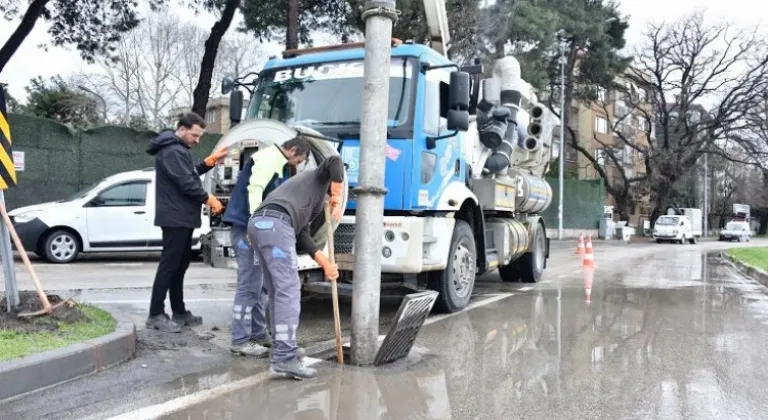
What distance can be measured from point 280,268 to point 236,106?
392 cm

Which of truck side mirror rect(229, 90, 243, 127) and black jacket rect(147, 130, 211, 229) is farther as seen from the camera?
truck side mirror rect(229, 90, 243, 127)

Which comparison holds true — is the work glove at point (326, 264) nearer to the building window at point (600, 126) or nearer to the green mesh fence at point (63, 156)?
the green mesh fence at point (63, 156)

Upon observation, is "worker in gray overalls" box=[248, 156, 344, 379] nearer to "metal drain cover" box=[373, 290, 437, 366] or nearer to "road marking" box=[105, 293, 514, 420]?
"road marking" box=[105, 293, 514, 420]

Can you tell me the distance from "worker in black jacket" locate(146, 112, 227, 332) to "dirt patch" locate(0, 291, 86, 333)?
0.71 m

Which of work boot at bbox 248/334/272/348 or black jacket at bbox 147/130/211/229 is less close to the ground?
black jacket at bbox 147/130/211/229

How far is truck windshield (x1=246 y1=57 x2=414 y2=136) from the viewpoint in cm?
691

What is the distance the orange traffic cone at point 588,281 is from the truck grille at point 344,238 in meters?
4.16

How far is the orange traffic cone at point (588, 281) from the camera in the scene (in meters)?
9.76

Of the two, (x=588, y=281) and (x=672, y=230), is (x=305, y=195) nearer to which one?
(x=588, y=281)

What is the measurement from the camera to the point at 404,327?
199 inches

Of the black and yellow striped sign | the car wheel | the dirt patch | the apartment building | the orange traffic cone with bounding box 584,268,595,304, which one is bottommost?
the orange traffic cone with bounding box 584,268,595,304

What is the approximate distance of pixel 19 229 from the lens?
38.4ft

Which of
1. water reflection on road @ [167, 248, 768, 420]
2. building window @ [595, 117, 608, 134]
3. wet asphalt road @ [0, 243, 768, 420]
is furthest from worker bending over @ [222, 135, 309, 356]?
building window @ [595, 117, 608, 134]

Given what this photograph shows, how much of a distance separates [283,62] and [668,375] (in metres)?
5.40
